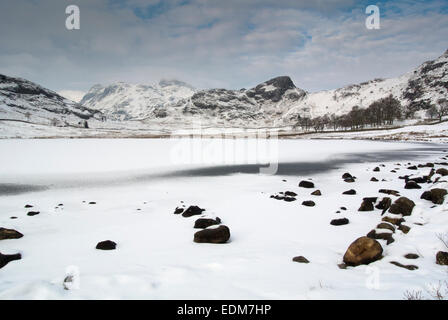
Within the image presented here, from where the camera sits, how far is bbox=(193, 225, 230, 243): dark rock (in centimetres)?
818

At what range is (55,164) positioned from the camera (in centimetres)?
2716

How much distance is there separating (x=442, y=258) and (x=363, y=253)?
163 cm

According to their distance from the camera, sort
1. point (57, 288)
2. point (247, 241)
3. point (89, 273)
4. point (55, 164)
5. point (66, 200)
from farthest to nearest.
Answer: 1. point (55, 164)
2. point (66, 200)
3. point (247, 241)
4. point (89, 273)
5. point (57, 288)

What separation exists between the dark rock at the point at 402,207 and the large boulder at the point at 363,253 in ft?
12.6

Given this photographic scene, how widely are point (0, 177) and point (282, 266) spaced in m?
24.3

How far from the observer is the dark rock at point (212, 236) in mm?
8180

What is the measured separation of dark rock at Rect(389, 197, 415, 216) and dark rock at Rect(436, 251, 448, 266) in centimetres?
352

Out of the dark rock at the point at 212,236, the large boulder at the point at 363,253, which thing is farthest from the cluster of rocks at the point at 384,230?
the dark rock at the point at 212,236

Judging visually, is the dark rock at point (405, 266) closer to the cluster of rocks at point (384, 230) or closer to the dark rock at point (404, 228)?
the cluster of rocks at point (384, 230)

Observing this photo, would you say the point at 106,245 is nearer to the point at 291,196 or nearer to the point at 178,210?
the point at 178,210
